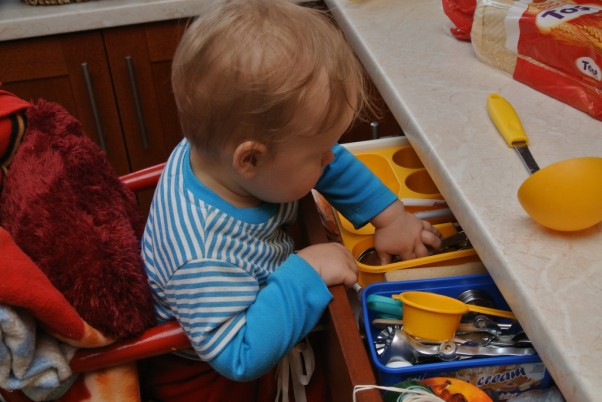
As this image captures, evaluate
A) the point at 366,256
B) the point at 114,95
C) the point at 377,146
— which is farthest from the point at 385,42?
the point at 114,95

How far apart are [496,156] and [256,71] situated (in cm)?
30

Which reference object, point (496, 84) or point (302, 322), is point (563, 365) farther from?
point (496, 84)

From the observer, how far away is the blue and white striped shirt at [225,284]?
0.69m

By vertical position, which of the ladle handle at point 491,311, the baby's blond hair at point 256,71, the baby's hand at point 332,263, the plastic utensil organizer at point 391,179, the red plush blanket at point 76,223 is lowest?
the plastic utensil organizer at point 391,179

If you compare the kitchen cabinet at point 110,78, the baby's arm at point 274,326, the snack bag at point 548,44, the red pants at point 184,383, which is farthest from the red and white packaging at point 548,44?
the kitchen cabinet at point 110,78

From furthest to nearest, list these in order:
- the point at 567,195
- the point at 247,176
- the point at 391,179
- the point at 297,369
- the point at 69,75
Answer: the point at 69,75 → the point at 391,179 → the point at 297,369 → the point at 247,176 → the point at 567,195

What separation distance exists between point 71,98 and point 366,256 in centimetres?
96

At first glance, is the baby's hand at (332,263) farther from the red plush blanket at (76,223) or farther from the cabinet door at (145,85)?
the cabinet door at (145,85)

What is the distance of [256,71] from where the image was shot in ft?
2.02

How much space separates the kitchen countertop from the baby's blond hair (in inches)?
6.7

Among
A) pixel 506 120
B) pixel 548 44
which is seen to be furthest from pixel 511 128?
pixel 548 44

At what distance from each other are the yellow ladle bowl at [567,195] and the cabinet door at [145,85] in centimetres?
107

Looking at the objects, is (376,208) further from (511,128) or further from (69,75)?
(69,75)

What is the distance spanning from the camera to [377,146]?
3.32ft
